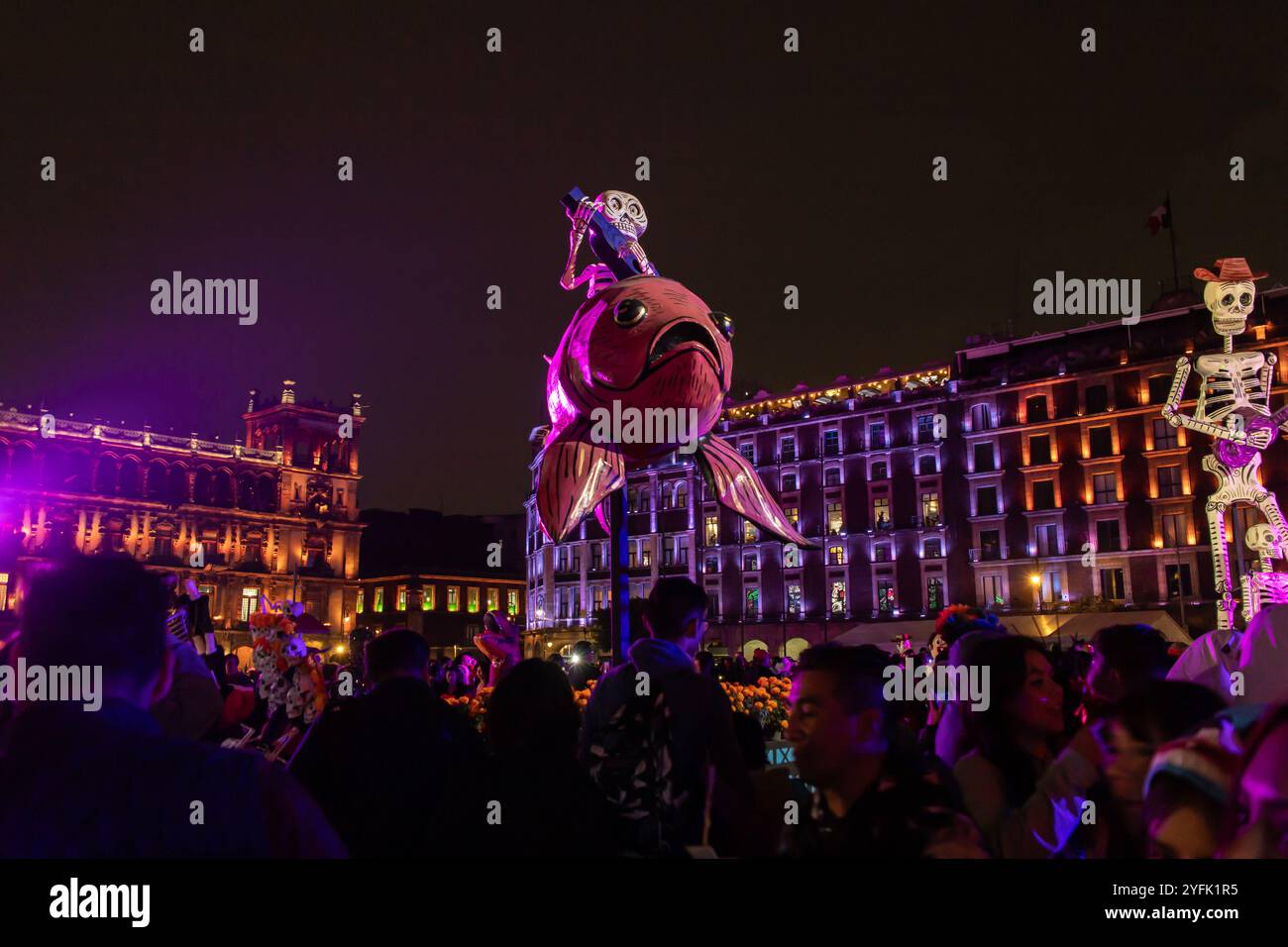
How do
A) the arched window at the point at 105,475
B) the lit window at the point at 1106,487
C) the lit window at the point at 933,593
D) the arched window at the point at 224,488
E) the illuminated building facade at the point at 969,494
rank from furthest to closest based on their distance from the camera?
the arched window at the point at 224,488 → the arched window at the point at 105,475 → the lit window at the point at 933,593 → the lit window at the point at 1106,487 → the illuminated building facade at the point at 969,494

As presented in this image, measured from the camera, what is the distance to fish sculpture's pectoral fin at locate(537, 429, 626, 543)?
6699 mm

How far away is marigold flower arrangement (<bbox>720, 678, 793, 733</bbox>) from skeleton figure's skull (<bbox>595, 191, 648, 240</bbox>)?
4.16 m

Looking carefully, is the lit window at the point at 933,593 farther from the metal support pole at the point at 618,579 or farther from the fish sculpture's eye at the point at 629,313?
the fish sculpture's eye at the point at 629,313

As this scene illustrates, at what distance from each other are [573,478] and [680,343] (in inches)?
46.8

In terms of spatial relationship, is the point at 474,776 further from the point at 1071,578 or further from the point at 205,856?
the point at 1071,578

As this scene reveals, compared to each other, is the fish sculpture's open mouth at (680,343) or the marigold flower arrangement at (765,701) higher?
the fish sculpture's open mouth at (680,343)

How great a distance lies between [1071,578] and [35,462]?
5577cm

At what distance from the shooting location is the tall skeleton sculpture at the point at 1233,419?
76.9ft

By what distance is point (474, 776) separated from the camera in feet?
9.79

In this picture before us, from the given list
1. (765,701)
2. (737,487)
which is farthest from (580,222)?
(765,701)

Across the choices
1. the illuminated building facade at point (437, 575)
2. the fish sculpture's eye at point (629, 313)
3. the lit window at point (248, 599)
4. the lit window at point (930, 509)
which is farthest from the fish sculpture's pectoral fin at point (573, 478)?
the illuminated building facade at point (437, 575)

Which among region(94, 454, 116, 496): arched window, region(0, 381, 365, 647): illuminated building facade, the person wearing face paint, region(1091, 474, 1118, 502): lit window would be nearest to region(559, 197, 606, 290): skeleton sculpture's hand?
the person wearing face paint

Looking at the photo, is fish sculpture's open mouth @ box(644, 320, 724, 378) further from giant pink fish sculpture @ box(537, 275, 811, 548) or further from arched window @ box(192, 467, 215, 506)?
arched window @ box(192, 467, 215, 506)

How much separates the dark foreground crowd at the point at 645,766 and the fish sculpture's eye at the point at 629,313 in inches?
100
